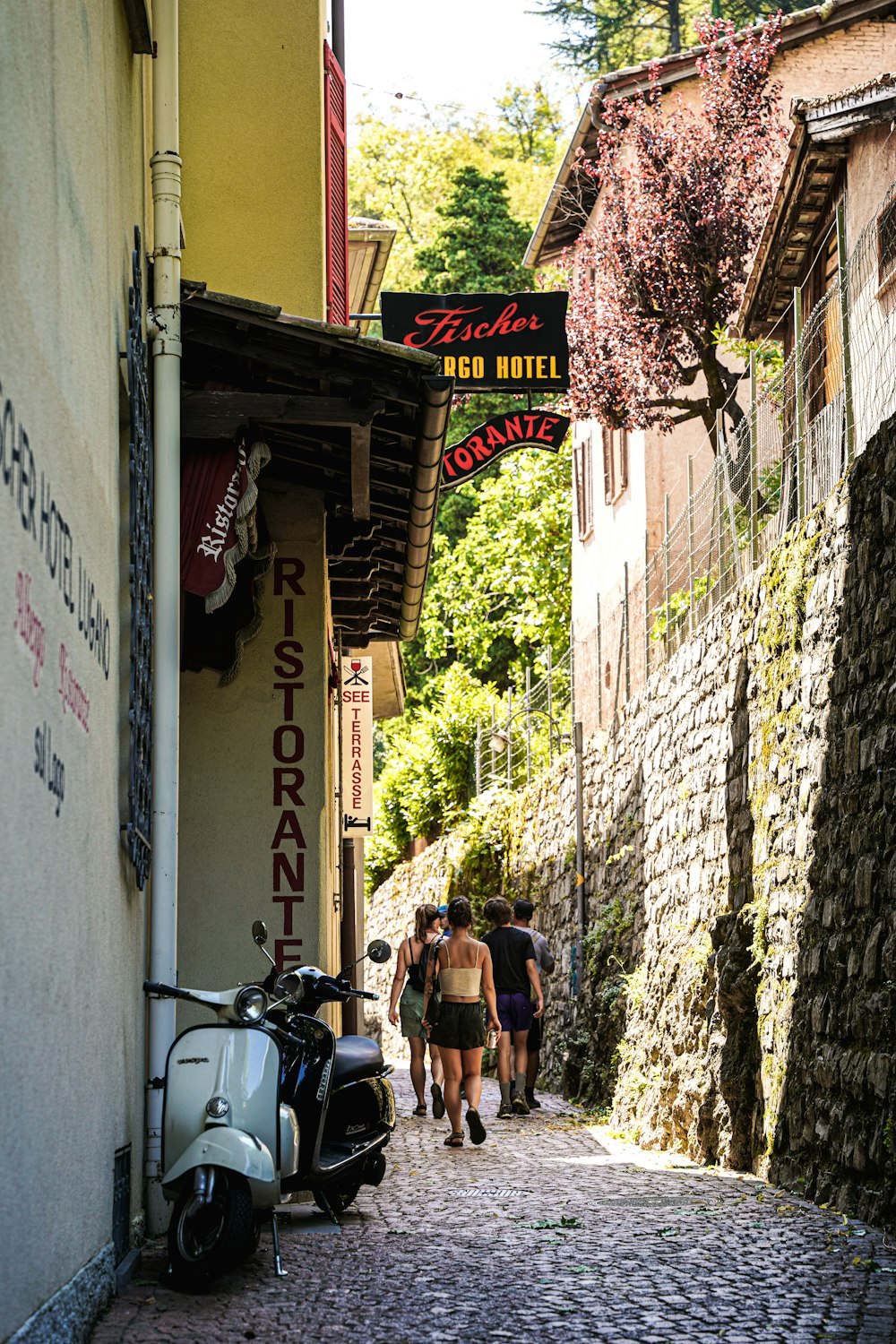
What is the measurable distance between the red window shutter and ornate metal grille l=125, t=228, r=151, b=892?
10.6ft

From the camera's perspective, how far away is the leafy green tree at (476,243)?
43.9 meters

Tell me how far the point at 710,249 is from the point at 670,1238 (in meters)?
14.5

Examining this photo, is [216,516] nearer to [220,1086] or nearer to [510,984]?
[220,1086]

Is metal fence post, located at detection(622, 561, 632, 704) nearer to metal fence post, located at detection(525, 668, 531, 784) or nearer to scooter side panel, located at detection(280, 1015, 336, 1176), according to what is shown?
metal fence post, located at detection(525, 668, 531, 784)

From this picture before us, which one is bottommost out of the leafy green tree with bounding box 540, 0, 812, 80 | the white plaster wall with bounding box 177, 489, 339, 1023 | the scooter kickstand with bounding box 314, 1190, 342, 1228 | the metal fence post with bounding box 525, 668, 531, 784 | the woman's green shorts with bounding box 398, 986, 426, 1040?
the scooter kickstand with bounding box 314, 1190, 342, 1228

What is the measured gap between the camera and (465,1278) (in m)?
6.60

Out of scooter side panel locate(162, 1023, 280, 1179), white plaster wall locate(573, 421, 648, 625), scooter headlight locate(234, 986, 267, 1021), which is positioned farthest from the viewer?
white plaster wall locate(573, 421, 648, 625)

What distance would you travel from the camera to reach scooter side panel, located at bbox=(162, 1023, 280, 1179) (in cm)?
657

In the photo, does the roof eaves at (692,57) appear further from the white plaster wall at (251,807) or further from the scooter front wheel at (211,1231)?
the scooter front wheel at (211,1231)

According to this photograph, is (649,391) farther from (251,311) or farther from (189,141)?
(251,311)

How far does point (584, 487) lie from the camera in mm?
30031

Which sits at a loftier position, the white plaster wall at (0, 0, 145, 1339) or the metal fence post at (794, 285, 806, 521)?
the metal fence post at (794, 285, 806, 521)

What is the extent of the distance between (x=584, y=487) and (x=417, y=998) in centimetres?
1625

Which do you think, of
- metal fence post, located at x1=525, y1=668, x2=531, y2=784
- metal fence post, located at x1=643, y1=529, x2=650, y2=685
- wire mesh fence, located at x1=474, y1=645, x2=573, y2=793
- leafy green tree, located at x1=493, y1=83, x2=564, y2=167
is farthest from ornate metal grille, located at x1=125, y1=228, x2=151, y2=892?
leafy green tree, located at x1=493, y1=83, x2=564, y2=167
